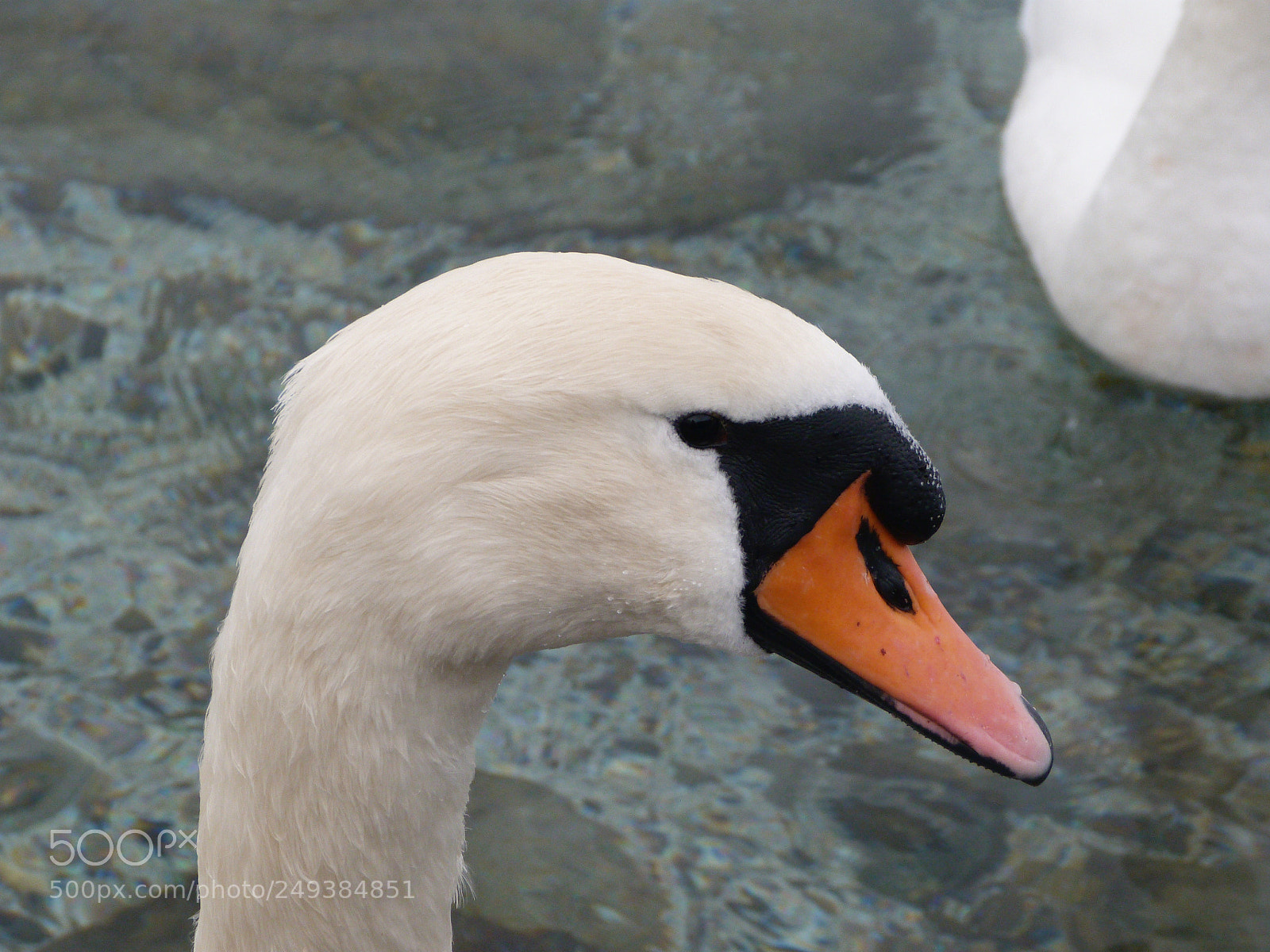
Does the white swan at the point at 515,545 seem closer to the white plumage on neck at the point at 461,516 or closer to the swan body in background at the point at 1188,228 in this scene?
the white plumage on neck at the point at 461,516

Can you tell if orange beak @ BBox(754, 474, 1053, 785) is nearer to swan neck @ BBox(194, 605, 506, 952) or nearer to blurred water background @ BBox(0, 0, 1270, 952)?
swan neck @ BBox(194, 605, 506, 952)

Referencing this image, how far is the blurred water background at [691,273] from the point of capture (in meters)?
3.77

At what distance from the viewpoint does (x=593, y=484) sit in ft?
6.84

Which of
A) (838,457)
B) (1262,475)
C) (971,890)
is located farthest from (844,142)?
(838,457)

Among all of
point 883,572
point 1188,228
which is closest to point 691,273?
point 1188,228

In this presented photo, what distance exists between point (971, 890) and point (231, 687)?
216cm

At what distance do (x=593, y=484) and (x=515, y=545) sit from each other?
0.43 feet

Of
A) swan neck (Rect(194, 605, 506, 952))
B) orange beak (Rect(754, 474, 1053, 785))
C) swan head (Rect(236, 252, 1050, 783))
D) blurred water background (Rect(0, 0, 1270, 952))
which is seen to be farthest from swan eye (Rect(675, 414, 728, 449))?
blurred water background (Rect(0, 0, 1270, 952))

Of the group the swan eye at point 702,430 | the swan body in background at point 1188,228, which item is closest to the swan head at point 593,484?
the swan eye at point 702,430

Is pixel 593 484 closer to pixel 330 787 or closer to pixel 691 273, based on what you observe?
pixel 330 787

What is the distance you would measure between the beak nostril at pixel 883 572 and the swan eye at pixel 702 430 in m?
0.29

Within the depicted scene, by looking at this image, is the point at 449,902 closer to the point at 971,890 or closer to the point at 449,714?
the point at 449,714

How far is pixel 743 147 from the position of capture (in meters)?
5.93

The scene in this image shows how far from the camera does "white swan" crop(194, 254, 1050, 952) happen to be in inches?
79.4
